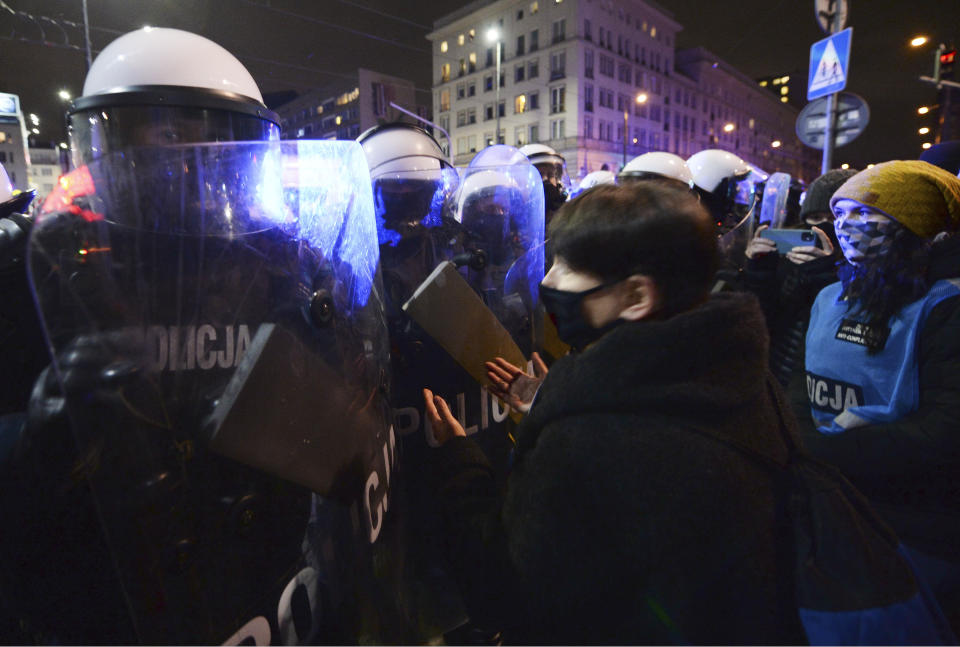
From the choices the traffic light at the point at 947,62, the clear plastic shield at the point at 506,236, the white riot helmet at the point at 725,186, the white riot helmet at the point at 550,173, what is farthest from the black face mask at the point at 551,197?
the traffic light at the point at 947,62

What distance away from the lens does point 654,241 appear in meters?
1.02

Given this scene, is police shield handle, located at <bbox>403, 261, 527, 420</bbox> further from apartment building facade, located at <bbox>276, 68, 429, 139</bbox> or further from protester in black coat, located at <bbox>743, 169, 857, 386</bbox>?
apartment building facade, located at <bbox>276, 68, 429, 139</bbox>

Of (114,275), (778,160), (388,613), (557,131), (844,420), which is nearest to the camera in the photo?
(114,275)

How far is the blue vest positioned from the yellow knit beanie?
0.25 meters

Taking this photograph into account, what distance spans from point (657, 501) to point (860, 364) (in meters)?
1.54

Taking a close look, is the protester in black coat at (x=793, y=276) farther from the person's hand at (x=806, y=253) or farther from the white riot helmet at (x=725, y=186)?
the white riot helmet at (x=725, y=186)

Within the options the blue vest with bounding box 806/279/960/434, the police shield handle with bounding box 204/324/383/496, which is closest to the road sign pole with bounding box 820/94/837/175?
the blue vest with bounding box 806/279/960/434

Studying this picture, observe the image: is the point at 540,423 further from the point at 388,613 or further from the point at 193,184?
the point at 193,184

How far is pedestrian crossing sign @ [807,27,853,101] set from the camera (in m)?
5.86

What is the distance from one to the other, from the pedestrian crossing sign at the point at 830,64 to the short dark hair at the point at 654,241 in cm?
647

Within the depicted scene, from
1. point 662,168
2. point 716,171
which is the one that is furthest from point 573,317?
point 716,171

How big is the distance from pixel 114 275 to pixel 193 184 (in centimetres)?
26

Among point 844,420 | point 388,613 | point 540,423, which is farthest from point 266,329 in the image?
point 844,420

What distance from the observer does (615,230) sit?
3.44 ft
